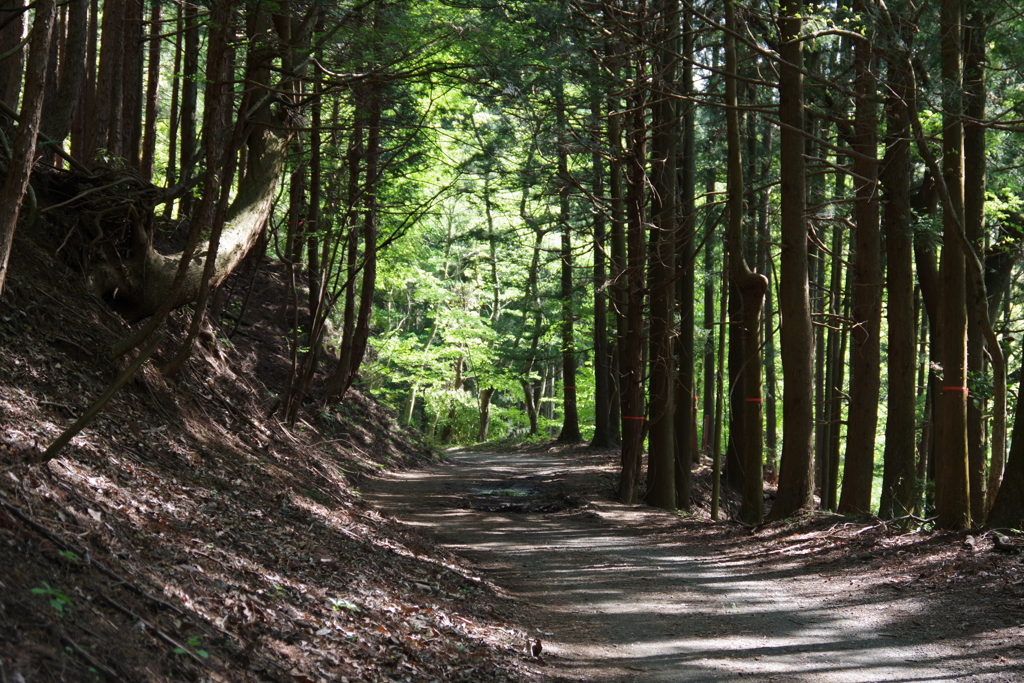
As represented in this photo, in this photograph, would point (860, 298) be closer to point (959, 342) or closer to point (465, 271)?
point (959, 342)

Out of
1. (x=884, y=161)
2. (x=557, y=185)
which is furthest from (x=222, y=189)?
(x=884, y=161)

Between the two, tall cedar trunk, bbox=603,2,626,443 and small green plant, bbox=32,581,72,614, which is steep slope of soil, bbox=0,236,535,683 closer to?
small green plant, bbox=32,581,72,614

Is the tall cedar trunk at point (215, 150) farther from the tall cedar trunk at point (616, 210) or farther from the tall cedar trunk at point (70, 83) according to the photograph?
the tall cedar trunk at point (616, 210)

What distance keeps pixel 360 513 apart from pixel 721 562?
427cm

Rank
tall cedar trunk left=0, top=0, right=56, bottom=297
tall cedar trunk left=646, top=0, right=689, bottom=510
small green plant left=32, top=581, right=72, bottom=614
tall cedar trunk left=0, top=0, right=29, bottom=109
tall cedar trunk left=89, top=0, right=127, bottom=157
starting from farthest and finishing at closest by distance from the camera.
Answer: tall cedar trunk left=646, top=0, right=689, bottom=510, tall cedar trunk left=89, top=0, right=127, bottom=157, tall cedar trunk left=0, top=0, right=29, bottom=109, tall cedar trunk left=0, top=0, right=56, bottom=297, small green plant left=32, top=581, right=72, bottom=614

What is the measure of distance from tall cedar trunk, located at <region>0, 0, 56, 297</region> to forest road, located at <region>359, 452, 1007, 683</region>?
404 centimetres

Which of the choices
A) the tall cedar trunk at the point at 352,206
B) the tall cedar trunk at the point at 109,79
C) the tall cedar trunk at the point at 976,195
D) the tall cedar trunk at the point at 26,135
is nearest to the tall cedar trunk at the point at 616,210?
the tall cedar trunk at the point at 352,206

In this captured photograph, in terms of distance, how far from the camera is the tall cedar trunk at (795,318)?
1055 cm

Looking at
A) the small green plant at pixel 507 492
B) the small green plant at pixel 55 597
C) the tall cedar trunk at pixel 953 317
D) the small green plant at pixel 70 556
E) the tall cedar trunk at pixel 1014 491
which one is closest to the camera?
the small green plant at pixel 55 597

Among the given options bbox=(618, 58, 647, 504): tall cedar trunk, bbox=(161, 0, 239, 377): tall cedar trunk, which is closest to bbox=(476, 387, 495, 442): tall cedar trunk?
bbox=(618, 58, 647, 504): tall cedar trunk

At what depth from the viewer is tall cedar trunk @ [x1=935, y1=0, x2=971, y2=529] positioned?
27.7 ft

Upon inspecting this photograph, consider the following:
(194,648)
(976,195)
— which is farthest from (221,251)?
(976,195)

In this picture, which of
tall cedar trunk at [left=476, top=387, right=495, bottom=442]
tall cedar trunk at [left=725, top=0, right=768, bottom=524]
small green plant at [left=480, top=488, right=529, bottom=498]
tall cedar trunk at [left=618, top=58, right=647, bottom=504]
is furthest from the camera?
tall cedar trunk at [left=476, top=387, right=495, bottom=442]

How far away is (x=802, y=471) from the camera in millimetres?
10586
